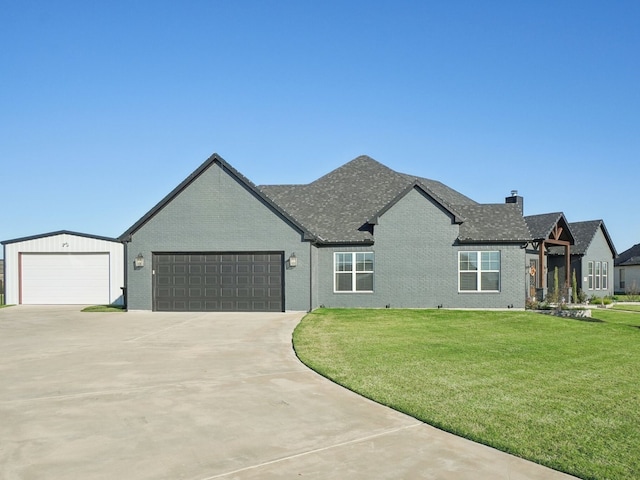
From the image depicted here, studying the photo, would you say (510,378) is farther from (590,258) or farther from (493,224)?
(590,258)

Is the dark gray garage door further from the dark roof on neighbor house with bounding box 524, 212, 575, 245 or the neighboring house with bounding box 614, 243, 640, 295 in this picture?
the neighboring house with bounding box 614, 243, 640, 295

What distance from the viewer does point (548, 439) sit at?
19.2ft

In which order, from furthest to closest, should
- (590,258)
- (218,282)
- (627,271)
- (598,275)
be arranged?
(627,271), (598,275), (590,258), (218,282)

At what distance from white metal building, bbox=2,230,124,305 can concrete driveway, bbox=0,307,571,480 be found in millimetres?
16042

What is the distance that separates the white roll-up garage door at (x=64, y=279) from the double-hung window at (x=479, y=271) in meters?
18.0

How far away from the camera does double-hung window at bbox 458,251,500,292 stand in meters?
22.6

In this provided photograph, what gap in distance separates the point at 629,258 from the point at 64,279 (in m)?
45.3

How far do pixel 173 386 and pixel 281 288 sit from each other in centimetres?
1343

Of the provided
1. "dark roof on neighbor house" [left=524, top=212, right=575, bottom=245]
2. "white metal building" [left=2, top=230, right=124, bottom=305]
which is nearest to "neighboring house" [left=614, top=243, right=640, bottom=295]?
"dark roof on neighbor house" [left=524, top=212, right=575, bottom=245]

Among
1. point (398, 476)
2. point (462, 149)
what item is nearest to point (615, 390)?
point (398, 476)

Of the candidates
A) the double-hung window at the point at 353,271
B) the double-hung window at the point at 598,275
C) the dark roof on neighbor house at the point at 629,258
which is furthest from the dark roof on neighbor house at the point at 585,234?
the double-hung window at the point at 353,271

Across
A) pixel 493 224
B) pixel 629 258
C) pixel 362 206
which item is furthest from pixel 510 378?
pixel 629 258

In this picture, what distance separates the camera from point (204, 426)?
645 cm

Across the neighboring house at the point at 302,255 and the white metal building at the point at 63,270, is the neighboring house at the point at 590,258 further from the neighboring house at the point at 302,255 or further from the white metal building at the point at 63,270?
the white metal building at the point at 63,270
